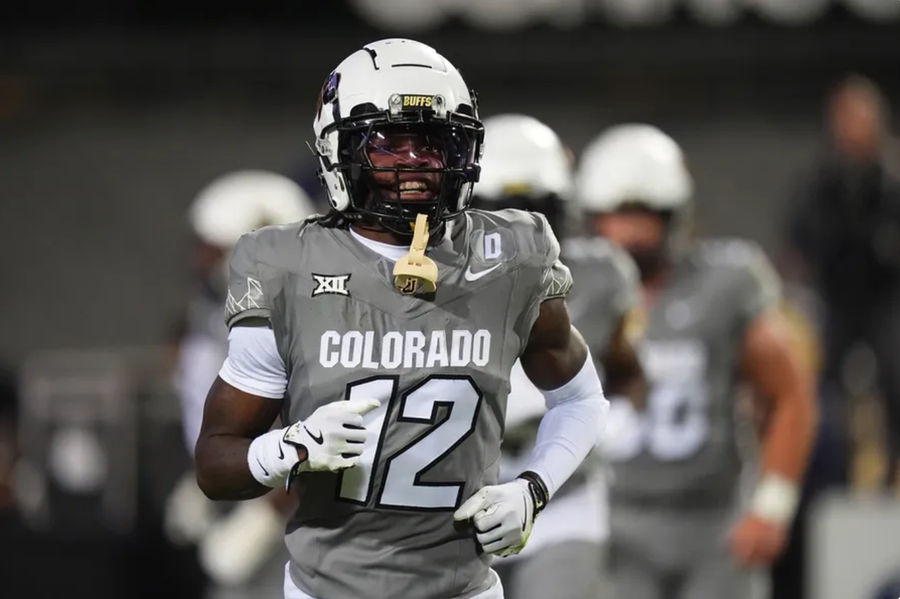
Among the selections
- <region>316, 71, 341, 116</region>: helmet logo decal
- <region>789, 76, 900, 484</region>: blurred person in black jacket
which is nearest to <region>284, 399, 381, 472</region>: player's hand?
<region>316, 71, 341, 116</region>: helmet logo decal

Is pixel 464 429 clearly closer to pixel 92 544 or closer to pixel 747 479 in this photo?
pixel 747 479

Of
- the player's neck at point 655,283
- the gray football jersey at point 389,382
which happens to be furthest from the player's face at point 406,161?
the player's neck at point 655,283

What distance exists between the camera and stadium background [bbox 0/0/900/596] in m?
9.99

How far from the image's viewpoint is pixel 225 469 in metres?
2.82

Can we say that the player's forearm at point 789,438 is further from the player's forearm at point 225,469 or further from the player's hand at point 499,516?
the player's forearm at point 225,469

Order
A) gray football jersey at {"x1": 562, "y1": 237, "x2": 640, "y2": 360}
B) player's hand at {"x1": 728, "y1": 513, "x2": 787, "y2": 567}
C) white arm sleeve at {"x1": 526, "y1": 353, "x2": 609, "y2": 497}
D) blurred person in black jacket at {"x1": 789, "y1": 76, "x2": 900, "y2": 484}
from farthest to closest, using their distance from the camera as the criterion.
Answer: blurred person in black jacket at {"x1": 789, "y1": 76, "x2": 900, "y2": 484} → player's hand at {"x1": 728, "y1": 513, "x2": 787, "y2": 567} → gray football jersey at {"x1": 562, "y1": 237, "x2": 640, "y2": 360} → white arm sleeve at {"x1": 526, "y1": 353, "x2": 609, "y2": 497}

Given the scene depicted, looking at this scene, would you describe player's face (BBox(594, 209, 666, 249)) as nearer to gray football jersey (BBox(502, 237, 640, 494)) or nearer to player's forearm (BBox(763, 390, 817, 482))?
player's forearm (BBox(763, 390, 817, 482))

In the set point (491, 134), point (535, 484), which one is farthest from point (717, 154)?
point (535, 484)

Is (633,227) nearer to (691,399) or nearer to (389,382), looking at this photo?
(691,399)

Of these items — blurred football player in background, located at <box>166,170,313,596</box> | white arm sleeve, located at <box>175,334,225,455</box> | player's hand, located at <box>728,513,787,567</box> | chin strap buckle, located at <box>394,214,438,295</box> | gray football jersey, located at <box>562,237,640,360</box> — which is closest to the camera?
chin strap buckle, located at <box>394,214,438,295</box>

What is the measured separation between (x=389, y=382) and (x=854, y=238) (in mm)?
5341

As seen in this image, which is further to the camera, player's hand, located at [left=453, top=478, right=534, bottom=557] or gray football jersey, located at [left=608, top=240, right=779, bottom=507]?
gray football jersey, located at [left=608, top=240, right=779, bottom=507]

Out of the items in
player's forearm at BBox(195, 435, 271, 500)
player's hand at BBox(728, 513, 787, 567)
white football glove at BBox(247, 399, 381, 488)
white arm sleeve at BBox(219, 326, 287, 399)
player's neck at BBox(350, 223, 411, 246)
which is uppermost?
player's neck at BBox(350, 223, 411, 246)

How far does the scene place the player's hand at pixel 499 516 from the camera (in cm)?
279
